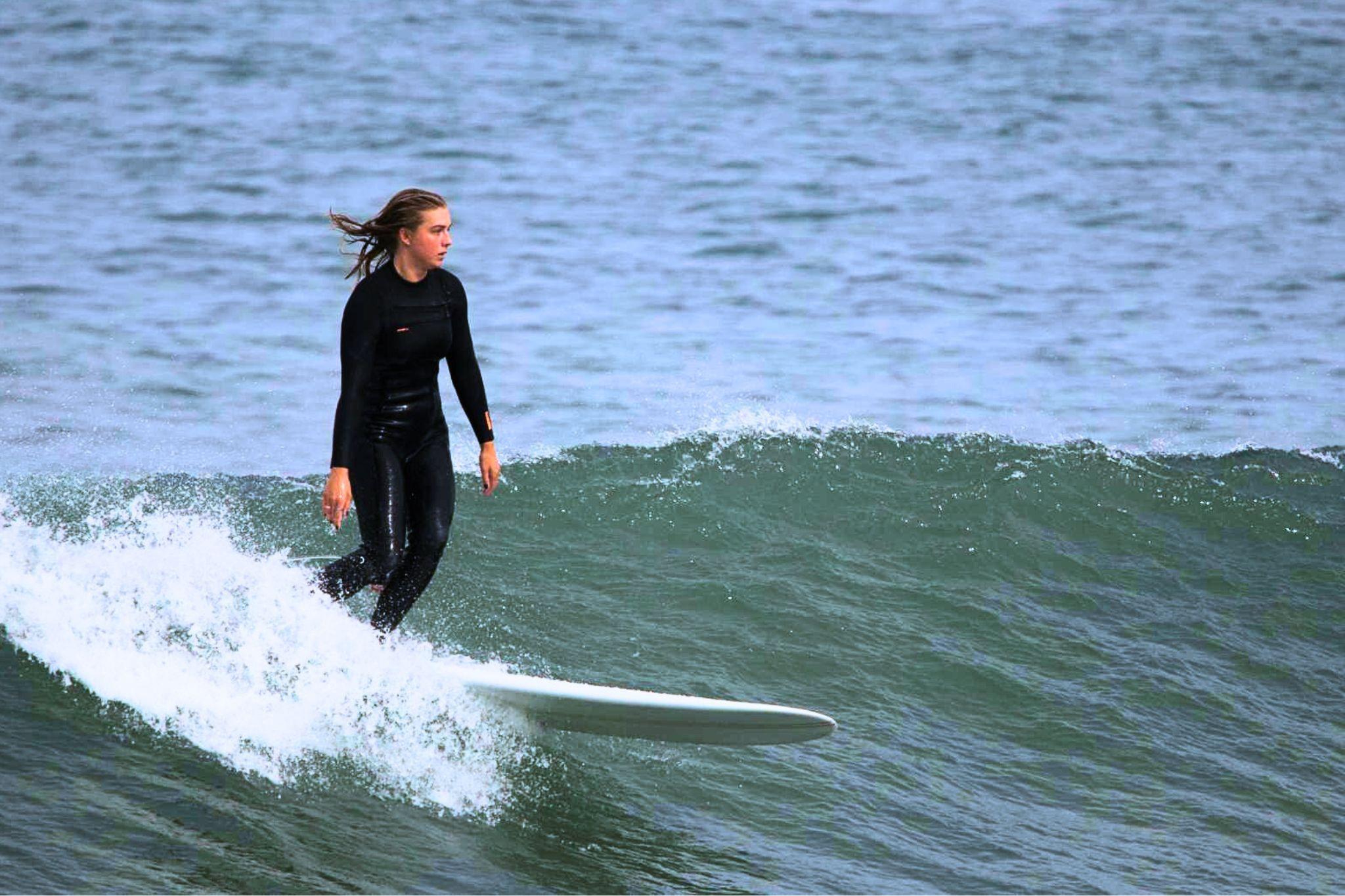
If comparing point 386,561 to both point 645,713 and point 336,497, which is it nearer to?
point 336,497

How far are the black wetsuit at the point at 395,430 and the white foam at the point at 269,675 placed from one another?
0.30 m

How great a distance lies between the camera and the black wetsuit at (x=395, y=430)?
5586 mm

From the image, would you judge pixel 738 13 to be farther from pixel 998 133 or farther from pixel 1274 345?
pixel 1274 345

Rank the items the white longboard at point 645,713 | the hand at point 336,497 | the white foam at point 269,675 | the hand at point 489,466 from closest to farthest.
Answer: the hand at point 336,497 < the white longboard at point 645,713 < the white foam at point 269,675 < the hand at point 489,466

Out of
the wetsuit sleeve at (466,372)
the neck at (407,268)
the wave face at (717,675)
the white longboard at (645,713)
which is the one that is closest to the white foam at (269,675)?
the wave face at (717,675)

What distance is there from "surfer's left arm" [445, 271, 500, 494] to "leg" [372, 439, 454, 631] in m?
0.23

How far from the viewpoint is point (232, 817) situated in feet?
18.0

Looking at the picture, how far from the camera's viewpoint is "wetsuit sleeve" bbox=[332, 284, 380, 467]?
18.2ft

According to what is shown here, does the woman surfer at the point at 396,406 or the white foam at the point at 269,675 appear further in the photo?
the white foam at the point at 269,675

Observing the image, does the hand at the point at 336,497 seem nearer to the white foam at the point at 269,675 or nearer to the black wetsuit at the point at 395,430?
the black wetsuit at the point at 395,430

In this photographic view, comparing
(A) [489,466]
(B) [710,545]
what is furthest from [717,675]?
(A) [489,466]

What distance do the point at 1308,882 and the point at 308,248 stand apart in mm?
14991

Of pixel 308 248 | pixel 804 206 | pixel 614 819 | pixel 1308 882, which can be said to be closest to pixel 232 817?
pixel 614 819

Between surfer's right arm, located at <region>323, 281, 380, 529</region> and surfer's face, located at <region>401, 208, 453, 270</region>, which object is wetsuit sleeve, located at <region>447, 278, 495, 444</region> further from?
surfer's right arm, located at <region>323, 281, 380, 529</region>
